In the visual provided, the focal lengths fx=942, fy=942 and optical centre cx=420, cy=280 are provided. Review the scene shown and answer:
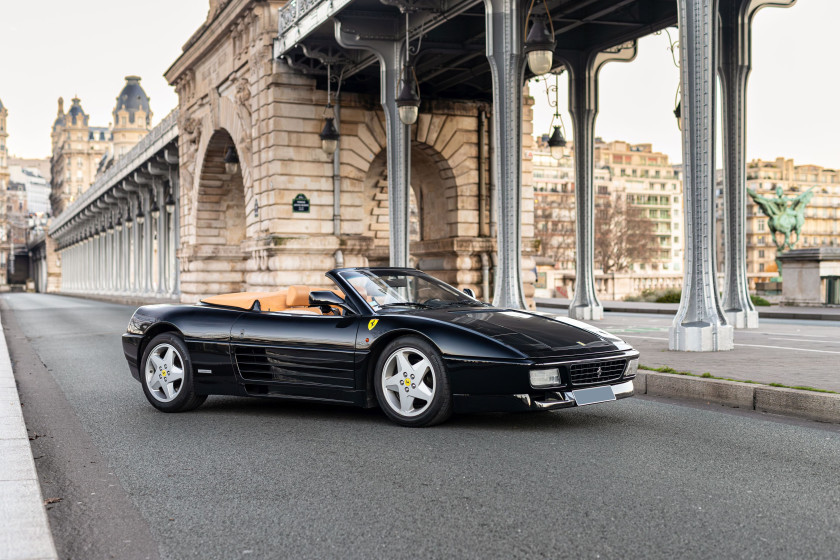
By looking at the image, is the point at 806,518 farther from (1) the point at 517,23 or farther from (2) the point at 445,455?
(1) the point at 517,23

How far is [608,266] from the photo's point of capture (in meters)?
88.4

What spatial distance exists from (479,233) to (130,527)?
74.2 ft

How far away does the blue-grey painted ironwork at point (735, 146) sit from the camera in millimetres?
16281

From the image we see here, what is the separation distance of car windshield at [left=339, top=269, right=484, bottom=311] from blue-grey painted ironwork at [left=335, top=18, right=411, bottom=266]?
34.2 ft

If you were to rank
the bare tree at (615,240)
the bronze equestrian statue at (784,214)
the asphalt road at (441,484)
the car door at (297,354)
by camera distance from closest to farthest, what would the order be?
the asphalt road at (441,484) < the car door at (297,354) < the bronze equestrian statue at (784,214) < the bare tree at (615,240)

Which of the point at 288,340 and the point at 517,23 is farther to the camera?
the point at 517,23

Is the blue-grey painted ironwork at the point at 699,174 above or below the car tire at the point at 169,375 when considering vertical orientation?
above

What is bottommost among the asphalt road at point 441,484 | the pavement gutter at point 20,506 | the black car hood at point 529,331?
the asphalt road at point 441,484

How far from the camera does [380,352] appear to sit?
6.42m

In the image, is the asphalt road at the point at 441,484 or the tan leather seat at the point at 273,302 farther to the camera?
the tan leather seat at the point at 273,302

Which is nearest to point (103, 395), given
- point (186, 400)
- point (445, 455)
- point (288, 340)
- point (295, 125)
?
point (186, 400)

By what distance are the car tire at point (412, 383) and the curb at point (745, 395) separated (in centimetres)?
254

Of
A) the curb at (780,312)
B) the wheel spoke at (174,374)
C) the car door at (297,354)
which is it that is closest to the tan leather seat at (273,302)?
the car door at (297,354)

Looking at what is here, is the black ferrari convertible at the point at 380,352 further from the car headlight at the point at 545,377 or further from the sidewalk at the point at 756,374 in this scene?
the sidewalk at the point at 756,374
